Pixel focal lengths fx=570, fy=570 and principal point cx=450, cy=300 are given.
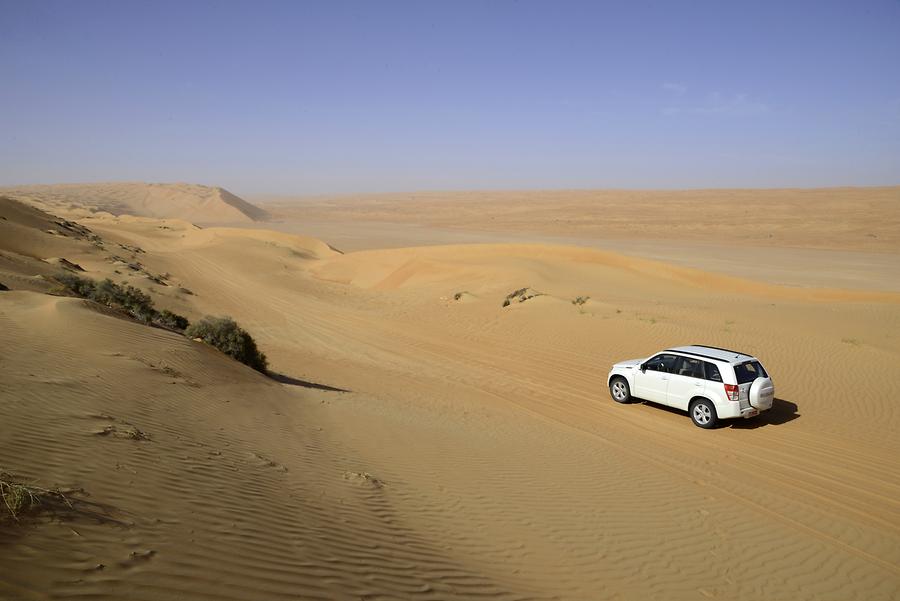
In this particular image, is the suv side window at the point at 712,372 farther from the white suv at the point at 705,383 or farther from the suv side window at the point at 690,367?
the suv side window at the point at 690,367

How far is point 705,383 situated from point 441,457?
598 cm

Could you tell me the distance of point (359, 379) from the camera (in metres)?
15.8

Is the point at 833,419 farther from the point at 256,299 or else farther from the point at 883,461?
the point at 256,299

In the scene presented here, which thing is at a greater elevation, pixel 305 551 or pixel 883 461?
pixel 305 551

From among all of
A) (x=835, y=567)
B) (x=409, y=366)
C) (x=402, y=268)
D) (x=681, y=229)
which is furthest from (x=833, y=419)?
(x=681, y=229)

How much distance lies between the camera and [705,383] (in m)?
11.6

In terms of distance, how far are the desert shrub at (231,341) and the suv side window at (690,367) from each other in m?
10.0

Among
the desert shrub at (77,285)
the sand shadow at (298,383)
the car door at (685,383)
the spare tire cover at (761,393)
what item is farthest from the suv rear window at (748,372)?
the desert shrub at (77,285)

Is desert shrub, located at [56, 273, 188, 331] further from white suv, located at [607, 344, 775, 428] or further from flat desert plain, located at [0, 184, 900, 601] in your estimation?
white suv, located at [607, 344, 775, 428]

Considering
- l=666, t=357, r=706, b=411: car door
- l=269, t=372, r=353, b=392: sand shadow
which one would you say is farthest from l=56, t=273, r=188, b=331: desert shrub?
l=666, t=357, r=706, b=411: car door

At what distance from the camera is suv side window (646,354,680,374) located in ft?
40.8

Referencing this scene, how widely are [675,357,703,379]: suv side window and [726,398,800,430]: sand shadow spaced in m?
1.29

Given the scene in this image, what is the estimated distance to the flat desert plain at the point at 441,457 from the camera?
14.9 ft

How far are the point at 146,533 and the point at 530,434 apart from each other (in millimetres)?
7995
